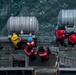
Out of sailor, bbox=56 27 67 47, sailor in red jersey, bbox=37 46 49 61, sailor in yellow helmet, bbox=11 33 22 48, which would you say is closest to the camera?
sailor in red jersey, bbox=37 46 49 61

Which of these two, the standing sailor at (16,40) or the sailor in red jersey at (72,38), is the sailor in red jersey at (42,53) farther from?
the standing sailor at (16,40)

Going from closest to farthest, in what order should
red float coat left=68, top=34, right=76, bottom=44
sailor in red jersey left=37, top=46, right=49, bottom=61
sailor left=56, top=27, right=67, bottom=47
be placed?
1. sailor in red jersey left=37, top=46, right=49, bottom=61
2. red float coat left=68, top=34, right=76, bottom=44
3. sailor left=56, top=27, right=67, bottom=47

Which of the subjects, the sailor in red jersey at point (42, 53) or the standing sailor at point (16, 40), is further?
the standing sailor at point (16, 40)

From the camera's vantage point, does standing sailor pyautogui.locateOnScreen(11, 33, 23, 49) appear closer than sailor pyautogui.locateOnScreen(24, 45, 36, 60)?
No

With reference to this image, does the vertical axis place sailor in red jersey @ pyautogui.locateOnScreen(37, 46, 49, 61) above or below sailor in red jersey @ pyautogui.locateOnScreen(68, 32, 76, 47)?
below

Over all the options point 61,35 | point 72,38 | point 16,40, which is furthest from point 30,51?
point 72,38

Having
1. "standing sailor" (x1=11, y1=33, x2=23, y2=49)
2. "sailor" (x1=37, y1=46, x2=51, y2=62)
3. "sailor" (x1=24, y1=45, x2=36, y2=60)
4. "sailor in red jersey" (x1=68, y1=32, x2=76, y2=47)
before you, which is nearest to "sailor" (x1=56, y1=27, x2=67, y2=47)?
"sailor in red jersey" (x1=68, y1=32, x2=76, y2=47)

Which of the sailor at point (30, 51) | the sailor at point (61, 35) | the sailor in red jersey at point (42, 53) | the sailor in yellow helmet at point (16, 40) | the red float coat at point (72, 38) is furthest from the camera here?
the sailor in yellow helmet at point (16, 40)

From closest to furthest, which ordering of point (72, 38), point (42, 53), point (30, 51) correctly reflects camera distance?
1. point (42, 53)
2. point (30, 51)
3. point (72, 38)

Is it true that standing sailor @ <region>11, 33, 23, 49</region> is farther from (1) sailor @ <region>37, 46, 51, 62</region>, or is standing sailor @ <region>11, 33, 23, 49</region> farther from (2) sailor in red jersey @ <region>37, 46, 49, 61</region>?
(2) sailor in red jersey @ <region>37, 46, 49, 61</region>

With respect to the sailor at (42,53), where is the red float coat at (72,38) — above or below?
above

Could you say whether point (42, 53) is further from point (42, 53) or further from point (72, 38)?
point (72, 38)

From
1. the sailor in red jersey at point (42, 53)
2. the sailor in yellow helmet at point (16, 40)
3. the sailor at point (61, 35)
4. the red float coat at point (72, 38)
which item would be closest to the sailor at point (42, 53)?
the sailor in red jersey at point (42, 53)
